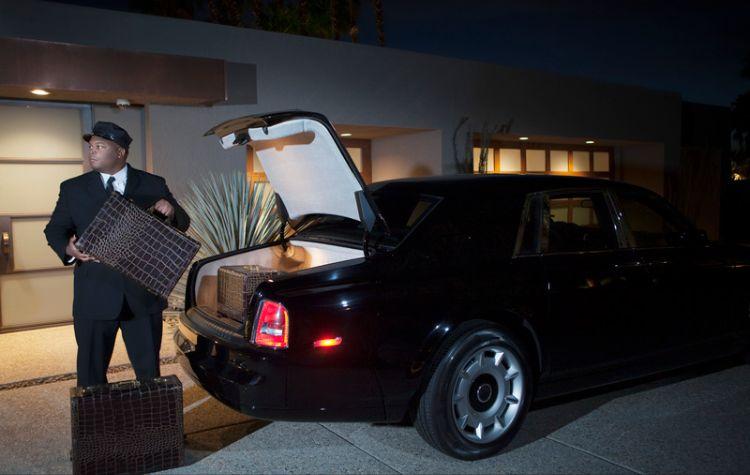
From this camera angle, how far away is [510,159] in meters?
13.3

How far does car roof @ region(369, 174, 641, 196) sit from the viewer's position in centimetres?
437

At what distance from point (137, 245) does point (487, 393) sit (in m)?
2.09

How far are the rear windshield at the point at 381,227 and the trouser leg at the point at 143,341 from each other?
1.29 meters

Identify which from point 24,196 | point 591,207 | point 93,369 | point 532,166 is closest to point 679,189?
point 532,166

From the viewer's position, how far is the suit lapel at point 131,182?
4.21 metres

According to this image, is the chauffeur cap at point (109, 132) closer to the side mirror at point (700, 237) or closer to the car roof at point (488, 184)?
the car roof at point (488, 184)

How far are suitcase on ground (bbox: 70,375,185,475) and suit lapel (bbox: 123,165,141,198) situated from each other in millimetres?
1093

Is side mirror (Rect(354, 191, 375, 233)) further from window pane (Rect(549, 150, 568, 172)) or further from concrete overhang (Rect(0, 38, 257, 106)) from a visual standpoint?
window pane (Rect(549, 150, 568, 172))

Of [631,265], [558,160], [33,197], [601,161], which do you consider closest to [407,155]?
[558,160]

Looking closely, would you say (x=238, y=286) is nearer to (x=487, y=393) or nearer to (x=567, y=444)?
(x=487, y=393)

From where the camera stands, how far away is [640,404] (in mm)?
4902

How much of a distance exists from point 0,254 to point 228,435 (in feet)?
14.8

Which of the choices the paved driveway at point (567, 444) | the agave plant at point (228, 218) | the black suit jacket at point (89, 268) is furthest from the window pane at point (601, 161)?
the black suit jacket at point (89, 268)

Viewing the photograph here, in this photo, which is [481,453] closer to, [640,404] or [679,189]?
[640,404]
